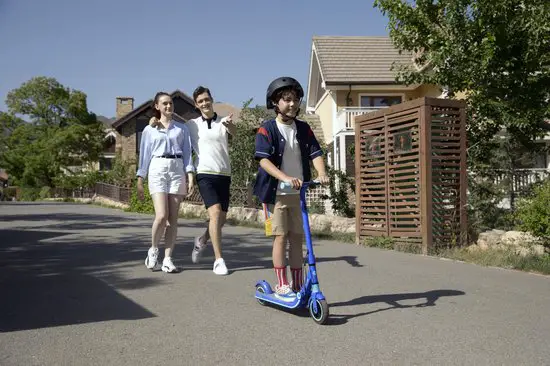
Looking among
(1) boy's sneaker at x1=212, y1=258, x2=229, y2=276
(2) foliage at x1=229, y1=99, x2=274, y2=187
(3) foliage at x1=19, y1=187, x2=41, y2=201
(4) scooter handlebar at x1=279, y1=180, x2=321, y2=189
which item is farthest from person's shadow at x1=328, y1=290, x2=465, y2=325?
(3) foliage at x1=19, y1=187, x2=41, y2=201

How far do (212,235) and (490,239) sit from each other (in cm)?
415

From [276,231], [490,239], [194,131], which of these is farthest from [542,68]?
[276,231]

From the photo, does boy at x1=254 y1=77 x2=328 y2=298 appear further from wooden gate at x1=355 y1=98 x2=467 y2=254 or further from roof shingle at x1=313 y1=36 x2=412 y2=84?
roof shingle at x1=313 y1=36 x2=412 y2=84

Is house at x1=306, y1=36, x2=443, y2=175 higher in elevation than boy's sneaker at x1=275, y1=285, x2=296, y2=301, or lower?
higher

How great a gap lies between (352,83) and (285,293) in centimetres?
2308

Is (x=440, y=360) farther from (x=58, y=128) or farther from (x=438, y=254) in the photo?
(x=58, y=128)

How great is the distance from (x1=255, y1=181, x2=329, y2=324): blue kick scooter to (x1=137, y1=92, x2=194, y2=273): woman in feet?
7.42

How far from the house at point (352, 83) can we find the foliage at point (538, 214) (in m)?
17.7

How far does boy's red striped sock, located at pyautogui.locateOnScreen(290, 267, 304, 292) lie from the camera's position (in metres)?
4.81

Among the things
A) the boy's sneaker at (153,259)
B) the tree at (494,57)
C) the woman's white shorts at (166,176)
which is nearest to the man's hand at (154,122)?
the woman's white shorts at (166,176)

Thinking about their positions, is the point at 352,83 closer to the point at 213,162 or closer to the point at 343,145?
the point at 343,145

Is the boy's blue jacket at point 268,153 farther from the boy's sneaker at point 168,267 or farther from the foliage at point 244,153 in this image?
the foliage at point 244,153

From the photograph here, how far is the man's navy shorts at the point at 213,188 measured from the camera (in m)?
6.49

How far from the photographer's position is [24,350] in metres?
3.59
